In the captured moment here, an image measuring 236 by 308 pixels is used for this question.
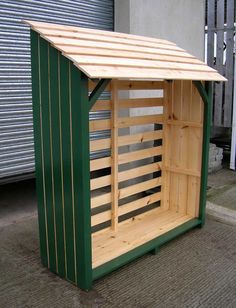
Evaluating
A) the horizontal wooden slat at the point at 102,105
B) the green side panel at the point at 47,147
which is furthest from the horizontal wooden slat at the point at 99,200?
the horizontal wooden slat at the point at 102,105

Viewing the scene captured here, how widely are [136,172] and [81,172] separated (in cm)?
142

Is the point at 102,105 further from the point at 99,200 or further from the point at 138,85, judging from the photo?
the point at 99,200

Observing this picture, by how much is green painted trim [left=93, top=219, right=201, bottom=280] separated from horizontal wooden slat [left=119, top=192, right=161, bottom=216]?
484 mm

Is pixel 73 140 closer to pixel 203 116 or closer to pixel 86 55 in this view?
pixel 86 55

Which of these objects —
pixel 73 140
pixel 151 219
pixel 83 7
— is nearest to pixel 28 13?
pixel 83 7

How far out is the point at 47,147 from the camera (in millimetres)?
3006

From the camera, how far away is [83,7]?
4.89 m

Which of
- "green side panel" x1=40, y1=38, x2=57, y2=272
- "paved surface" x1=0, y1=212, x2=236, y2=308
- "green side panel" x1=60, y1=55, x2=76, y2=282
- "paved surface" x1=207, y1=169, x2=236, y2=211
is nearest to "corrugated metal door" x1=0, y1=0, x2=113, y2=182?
"paved surface" x1=0, y1=212, x2=236, y2=308

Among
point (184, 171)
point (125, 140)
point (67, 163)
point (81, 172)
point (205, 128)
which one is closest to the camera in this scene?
point (81, 172)

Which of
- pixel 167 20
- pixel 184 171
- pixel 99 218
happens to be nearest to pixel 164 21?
pixel 167 20

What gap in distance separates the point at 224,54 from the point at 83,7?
333cm

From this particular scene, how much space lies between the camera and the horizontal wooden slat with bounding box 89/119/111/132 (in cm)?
343

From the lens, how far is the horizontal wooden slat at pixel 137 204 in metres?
3.94

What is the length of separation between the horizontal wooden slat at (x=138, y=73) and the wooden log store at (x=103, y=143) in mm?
11
